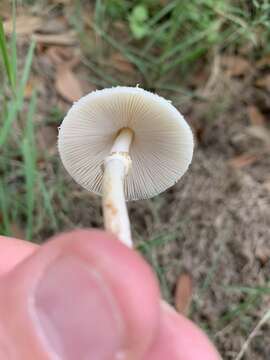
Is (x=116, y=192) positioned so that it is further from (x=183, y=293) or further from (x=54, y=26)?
(x=54, y=26)

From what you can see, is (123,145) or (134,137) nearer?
(123,145)

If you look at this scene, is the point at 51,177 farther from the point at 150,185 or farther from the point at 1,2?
the point at 1,2

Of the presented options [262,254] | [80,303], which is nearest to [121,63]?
[262,254]

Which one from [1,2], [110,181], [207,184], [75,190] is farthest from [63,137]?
[1,2]

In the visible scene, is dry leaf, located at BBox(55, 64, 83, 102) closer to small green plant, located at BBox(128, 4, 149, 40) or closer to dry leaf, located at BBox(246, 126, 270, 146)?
small green plant, located at BBox(128, 4, 149, 40)

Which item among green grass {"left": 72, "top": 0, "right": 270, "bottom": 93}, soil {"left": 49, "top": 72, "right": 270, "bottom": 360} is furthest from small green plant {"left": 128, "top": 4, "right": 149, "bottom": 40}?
soil {"left": 49, "top": 72, "right": 270, "bottom": 360}

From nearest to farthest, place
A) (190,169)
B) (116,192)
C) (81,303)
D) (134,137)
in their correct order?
1. (81,303)
2. (116,192)
3. (134,137)
4. (190,169)

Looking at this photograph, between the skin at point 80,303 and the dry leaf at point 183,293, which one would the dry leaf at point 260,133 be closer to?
the dry leaf at point 183,293
